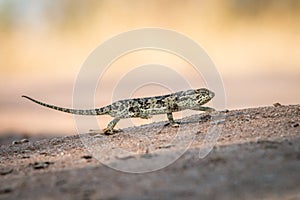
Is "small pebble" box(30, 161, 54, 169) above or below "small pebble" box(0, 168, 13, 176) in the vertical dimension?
above

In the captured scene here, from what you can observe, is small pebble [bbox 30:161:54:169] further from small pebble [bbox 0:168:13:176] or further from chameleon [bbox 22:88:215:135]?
chameleon [bbox 22:88:215:135]

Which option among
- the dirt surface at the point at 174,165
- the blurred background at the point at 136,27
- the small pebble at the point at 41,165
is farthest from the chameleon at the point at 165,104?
the blurred background at the point at 136,27

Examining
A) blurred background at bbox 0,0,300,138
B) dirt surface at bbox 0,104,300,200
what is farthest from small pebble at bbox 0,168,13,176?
blurred background at bbox 0,0,300,138

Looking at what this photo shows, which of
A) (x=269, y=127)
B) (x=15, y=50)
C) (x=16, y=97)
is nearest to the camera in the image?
(x=269, y=127)

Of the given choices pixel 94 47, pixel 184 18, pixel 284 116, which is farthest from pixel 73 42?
pixel 284 116

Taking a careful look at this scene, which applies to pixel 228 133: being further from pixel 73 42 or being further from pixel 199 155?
pixel 73 42

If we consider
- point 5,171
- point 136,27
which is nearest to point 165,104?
point 5,171

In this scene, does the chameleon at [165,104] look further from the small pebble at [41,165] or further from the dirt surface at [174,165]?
the small pebble at [41,165]
